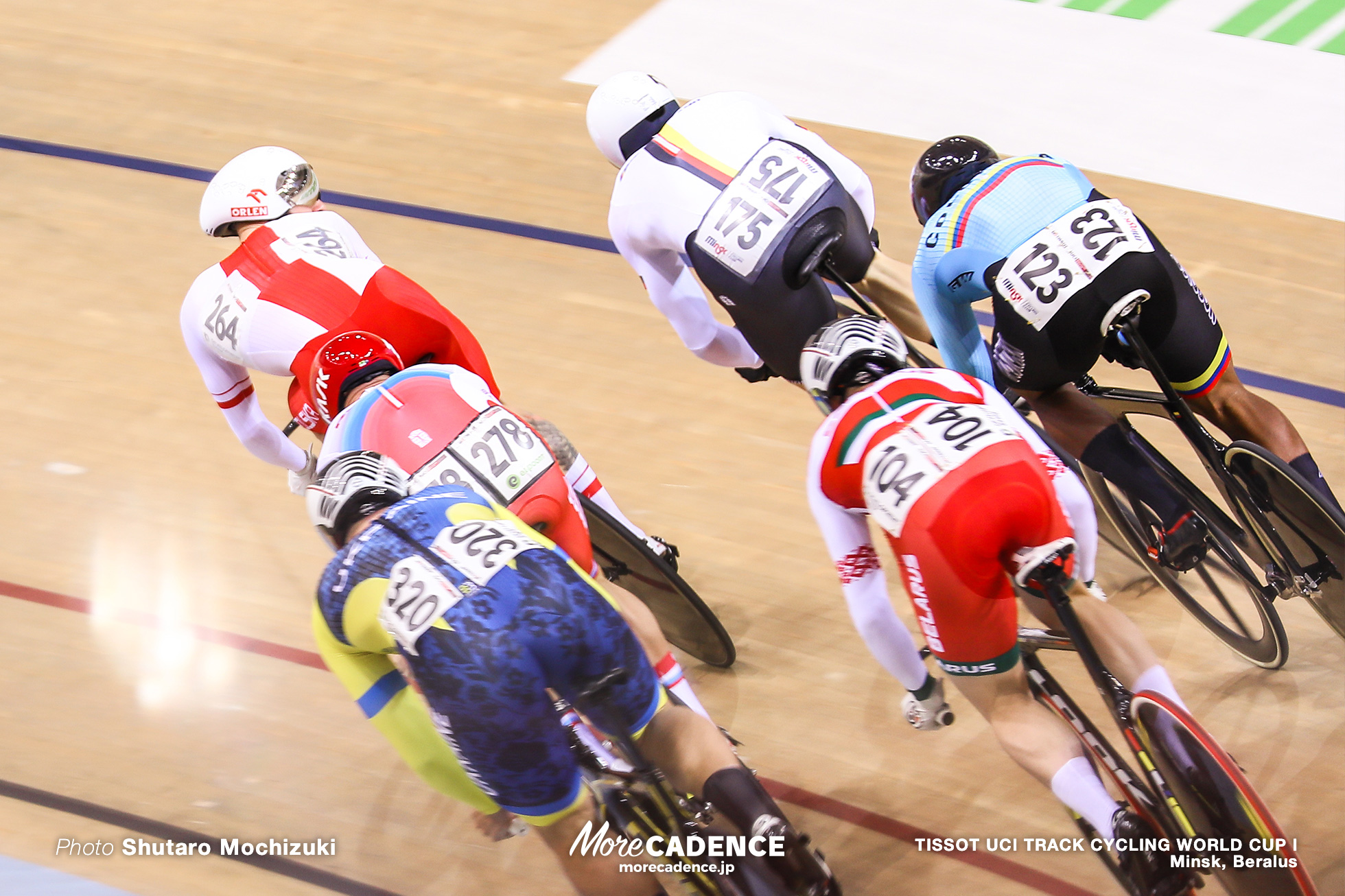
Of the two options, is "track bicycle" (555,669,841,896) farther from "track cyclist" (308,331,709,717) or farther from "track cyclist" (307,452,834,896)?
"track cyclist" (308,331,709,717)

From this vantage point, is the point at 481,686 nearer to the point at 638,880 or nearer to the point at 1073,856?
the point at 638,880

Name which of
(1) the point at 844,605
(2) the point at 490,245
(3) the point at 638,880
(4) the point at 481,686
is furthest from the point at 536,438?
(2) the point at 490,245

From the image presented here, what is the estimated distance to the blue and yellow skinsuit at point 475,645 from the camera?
2.09 m

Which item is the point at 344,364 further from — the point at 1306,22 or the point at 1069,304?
the point at 1306,22

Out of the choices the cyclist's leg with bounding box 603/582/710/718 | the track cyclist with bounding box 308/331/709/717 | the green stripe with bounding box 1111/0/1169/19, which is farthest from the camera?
the green stripe with bounding box 1111/0/1169/19

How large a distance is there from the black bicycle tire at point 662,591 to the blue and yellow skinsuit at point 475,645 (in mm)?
727

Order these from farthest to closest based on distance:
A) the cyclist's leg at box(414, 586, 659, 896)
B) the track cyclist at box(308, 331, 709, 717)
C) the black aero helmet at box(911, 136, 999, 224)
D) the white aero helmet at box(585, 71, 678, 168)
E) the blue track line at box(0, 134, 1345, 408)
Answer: the blue track line at box(0, 134, 1345, 408), the white aero helmet at box(585, 71, 678, 168), the black aero helmet at box(911, 136, 999, 224), the track cyclist at box(308, 331, 709, 717), the cyclist's leg at box(414, 586, 659, 896)

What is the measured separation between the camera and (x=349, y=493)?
220 cm

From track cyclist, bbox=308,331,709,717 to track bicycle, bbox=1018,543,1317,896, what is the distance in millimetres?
886

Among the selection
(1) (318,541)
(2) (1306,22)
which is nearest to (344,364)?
(1) (318,541)

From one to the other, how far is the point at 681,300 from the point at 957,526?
134 centimetres

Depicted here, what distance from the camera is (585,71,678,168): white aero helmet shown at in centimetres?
326

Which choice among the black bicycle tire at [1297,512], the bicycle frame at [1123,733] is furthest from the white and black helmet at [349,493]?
the black bicycle tire at [1297,512]

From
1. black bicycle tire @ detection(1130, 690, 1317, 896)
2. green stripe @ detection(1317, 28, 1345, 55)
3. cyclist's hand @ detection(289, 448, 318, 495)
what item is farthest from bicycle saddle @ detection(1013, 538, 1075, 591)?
green stripe @ detection(1317, 28, 1345, 55)
